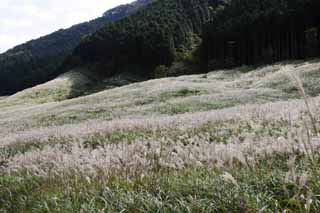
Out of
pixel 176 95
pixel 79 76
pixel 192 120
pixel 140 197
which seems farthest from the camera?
pixel 79 76

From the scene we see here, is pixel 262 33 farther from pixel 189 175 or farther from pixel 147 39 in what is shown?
pixel 189 175

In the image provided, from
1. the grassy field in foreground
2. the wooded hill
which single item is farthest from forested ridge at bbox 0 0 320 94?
the grassy field in foreground

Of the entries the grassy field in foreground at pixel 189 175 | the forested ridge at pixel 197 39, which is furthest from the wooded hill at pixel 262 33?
the grassy field in foreground at pixel 189 175

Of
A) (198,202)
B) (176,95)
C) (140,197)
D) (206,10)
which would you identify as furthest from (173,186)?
(206,10)

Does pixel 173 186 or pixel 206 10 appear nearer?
pixel 173 186

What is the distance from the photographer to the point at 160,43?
116m

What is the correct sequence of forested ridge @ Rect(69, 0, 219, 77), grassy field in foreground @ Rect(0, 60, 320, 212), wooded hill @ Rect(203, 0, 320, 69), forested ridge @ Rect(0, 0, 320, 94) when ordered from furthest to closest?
forested ridge @ Rect(69, 0, 219, 77), forested ridge @ Rect(0, 0, 320, 94), wooded hill @ Rect(203, 0, 320, 69), grassy field in foreground @ Rect(0, 60, 320, 212)

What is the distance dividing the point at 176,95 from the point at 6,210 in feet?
110

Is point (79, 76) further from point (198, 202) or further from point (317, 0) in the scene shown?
point (198, 202)

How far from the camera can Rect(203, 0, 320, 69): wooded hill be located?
7438 cm

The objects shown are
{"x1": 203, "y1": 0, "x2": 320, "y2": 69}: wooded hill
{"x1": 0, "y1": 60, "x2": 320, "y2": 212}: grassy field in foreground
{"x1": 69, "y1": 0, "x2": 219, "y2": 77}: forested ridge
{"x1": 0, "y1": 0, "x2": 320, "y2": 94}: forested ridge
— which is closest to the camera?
{"x1": 0, "y1": 60, "x2": 320, "y2": 212}: grassy field in foreground

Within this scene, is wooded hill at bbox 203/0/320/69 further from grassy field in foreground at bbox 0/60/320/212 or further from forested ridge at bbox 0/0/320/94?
grassy field in foreground at bbox 0/60/320/212

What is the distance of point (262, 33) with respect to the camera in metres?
84.7

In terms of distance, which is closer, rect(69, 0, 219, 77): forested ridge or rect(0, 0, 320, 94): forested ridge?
rect(0, 0, 320, 94): forested ridge
